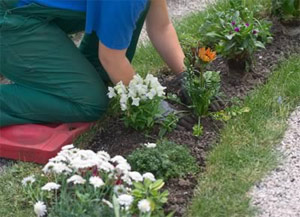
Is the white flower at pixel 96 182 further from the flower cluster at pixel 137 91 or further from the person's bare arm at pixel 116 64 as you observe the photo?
the person's bare arm at pixel 116 64

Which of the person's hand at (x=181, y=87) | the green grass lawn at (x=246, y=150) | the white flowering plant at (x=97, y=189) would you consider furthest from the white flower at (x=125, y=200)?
the person's hand at (x=181, y=87)

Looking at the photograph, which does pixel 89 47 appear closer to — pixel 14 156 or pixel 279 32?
pixel 14 156

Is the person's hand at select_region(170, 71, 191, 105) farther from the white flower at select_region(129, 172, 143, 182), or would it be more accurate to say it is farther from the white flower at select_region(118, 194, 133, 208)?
the white flower at select_region(118, 194, 133, 208)

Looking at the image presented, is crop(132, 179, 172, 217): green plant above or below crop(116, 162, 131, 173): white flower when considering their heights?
below

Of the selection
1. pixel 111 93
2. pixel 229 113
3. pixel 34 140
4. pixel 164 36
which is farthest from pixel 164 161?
pixel 164 36

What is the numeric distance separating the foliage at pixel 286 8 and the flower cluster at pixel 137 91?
145 cm

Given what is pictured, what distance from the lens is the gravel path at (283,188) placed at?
9.34 feet

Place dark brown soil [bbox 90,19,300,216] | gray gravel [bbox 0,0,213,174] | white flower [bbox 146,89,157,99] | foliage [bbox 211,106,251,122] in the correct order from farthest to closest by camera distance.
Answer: gray gravel [bbox 0,0,213,174]
foliage [bbox 211,106,251,122]
white flower [bbox 146,89,157,99]
dark brown soil [bbox 90,19,300,216]

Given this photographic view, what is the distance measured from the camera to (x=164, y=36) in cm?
377

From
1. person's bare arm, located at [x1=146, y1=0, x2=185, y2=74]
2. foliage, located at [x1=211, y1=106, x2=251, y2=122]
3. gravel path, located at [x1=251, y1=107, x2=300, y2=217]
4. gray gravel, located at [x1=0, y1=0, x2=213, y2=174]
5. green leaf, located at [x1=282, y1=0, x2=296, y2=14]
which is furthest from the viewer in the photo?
gray gravel, located at [x1=0, y1=0, x2=213, y2=174]

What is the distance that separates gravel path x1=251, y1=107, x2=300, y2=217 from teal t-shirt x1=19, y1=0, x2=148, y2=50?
0.93m

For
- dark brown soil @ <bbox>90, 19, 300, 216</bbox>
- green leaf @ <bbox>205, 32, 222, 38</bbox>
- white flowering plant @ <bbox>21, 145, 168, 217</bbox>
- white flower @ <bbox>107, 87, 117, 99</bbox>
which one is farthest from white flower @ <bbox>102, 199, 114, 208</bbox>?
green leaf @ <bbox>205, 32, 222, 38</bbox>

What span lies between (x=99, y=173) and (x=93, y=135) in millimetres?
859

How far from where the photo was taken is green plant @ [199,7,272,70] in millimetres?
3742
